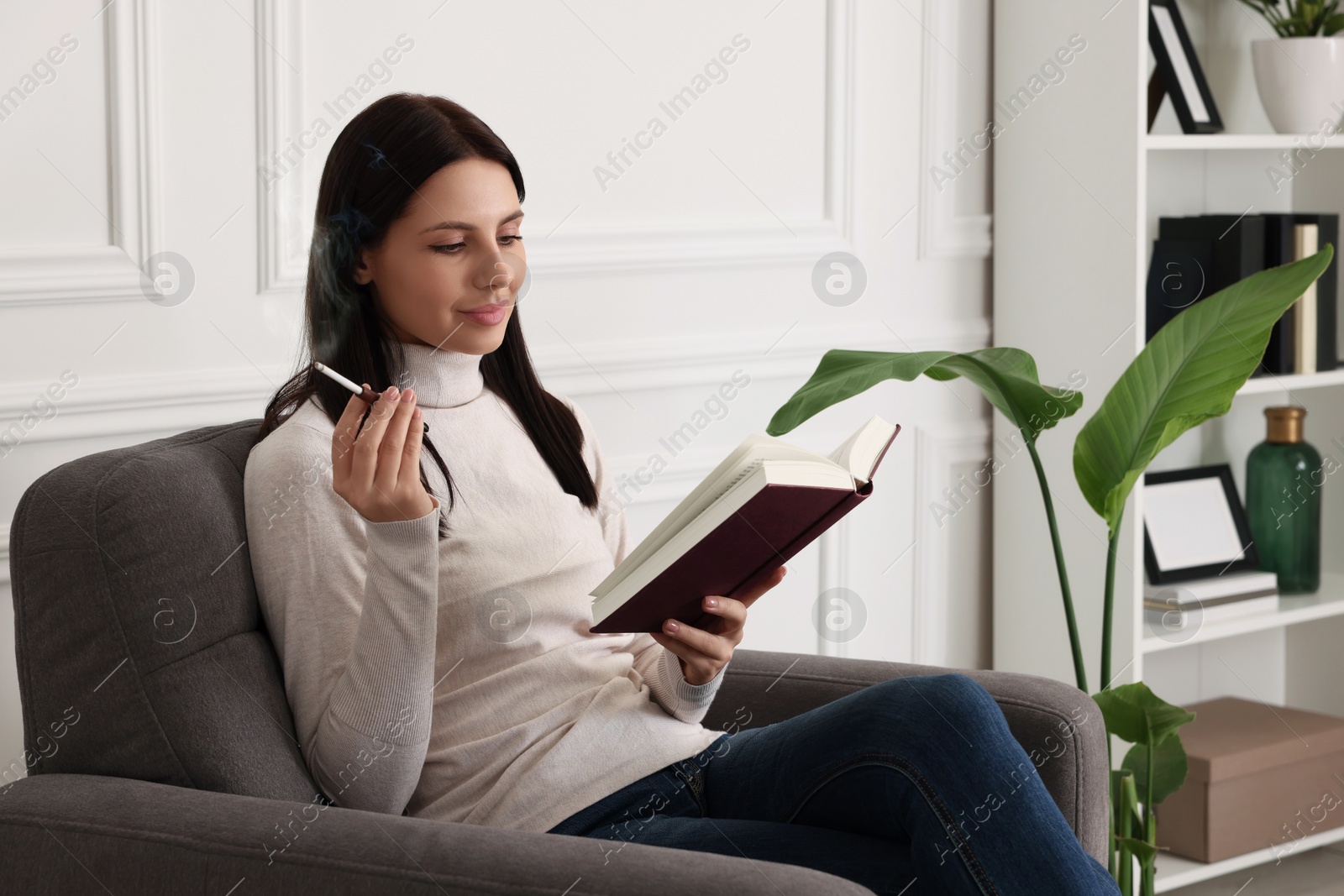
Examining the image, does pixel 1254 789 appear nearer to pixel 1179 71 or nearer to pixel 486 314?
pixel 1179 71

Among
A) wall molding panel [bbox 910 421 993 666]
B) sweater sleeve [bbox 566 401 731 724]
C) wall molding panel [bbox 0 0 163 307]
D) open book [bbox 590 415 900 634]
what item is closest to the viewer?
open book [bbox 590 415 900 634]

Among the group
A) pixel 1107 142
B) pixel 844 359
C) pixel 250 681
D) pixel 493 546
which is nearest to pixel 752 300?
pixel 844 359

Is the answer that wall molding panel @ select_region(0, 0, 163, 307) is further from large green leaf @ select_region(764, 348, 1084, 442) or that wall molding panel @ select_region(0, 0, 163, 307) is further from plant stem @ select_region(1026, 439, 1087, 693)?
plant stem @ select_region(1026, 439, 1087, 693)

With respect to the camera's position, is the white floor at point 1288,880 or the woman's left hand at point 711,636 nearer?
the woman's left hand at point 711,636

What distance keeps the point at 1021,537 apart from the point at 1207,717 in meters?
0.53

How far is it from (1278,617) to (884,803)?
4.98ft

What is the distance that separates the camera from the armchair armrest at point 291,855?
995 millimetres

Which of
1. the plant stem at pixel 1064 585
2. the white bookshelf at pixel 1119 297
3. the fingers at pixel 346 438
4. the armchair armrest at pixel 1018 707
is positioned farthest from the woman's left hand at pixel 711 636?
the white bookshelf at pixel 1119 297

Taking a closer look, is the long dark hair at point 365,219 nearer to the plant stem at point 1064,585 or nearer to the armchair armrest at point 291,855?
the armchair armrest at point 291,855

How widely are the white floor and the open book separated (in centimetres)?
166

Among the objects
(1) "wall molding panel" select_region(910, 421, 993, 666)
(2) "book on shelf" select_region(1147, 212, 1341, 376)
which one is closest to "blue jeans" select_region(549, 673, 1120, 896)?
(1) "wall molding panel" select_region(910, 421, 993, 666)

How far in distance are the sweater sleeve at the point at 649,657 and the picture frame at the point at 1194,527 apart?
4.06 feet

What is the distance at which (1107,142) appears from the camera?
2.31m

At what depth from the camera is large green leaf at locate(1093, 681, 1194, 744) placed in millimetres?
1832
